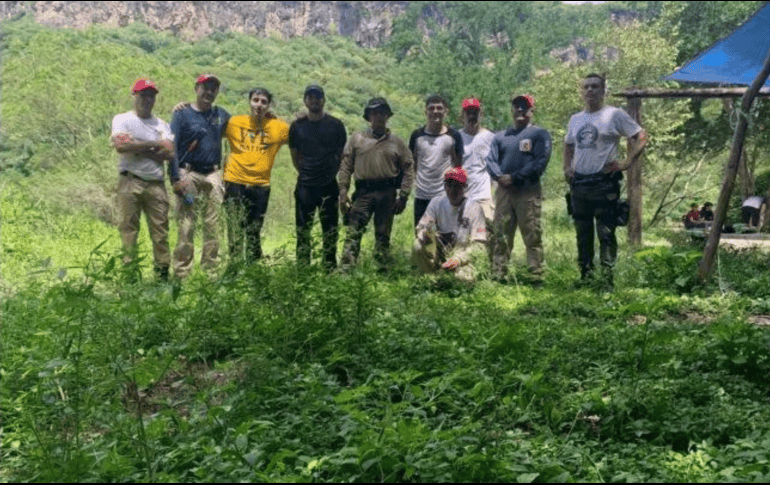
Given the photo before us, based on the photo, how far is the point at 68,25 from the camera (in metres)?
59.1

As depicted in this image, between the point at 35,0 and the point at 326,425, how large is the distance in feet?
200

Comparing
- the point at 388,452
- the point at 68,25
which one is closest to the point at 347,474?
the point at 388,452

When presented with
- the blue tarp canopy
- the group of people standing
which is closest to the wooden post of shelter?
the blue tarp canopy

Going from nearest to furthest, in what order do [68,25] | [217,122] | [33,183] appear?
1. [217,122]
2. [33,183]
3. [68,25]

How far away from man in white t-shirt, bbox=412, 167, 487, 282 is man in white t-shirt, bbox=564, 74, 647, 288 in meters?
1.00

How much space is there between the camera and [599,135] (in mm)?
8766

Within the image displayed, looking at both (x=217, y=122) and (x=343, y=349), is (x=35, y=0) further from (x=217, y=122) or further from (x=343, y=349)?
(x=343, y=349)

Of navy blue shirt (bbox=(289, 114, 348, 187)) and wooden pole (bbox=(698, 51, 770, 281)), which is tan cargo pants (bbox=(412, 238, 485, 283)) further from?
wooden pole (bbox=(698, 51, 770, 281))

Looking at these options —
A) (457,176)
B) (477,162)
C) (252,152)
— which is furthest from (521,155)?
(252,152)

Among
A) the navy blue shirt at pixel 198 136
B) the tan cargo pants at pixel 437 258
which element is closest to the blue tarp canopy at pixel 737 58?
the tan cargo pants at pixel 437 258

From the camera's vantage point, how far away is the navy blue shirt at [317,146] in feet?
30.6

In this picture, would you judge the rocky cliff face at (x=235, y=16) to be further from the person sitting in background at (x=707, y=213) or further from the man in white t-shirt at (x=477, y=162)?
the man in white t-shirt at (x=477, y=162)

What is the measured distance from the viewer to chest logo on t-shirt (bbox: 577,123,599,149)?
8.77m

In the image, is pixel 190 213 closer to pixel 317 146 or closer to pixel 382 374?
pixel 317 146
